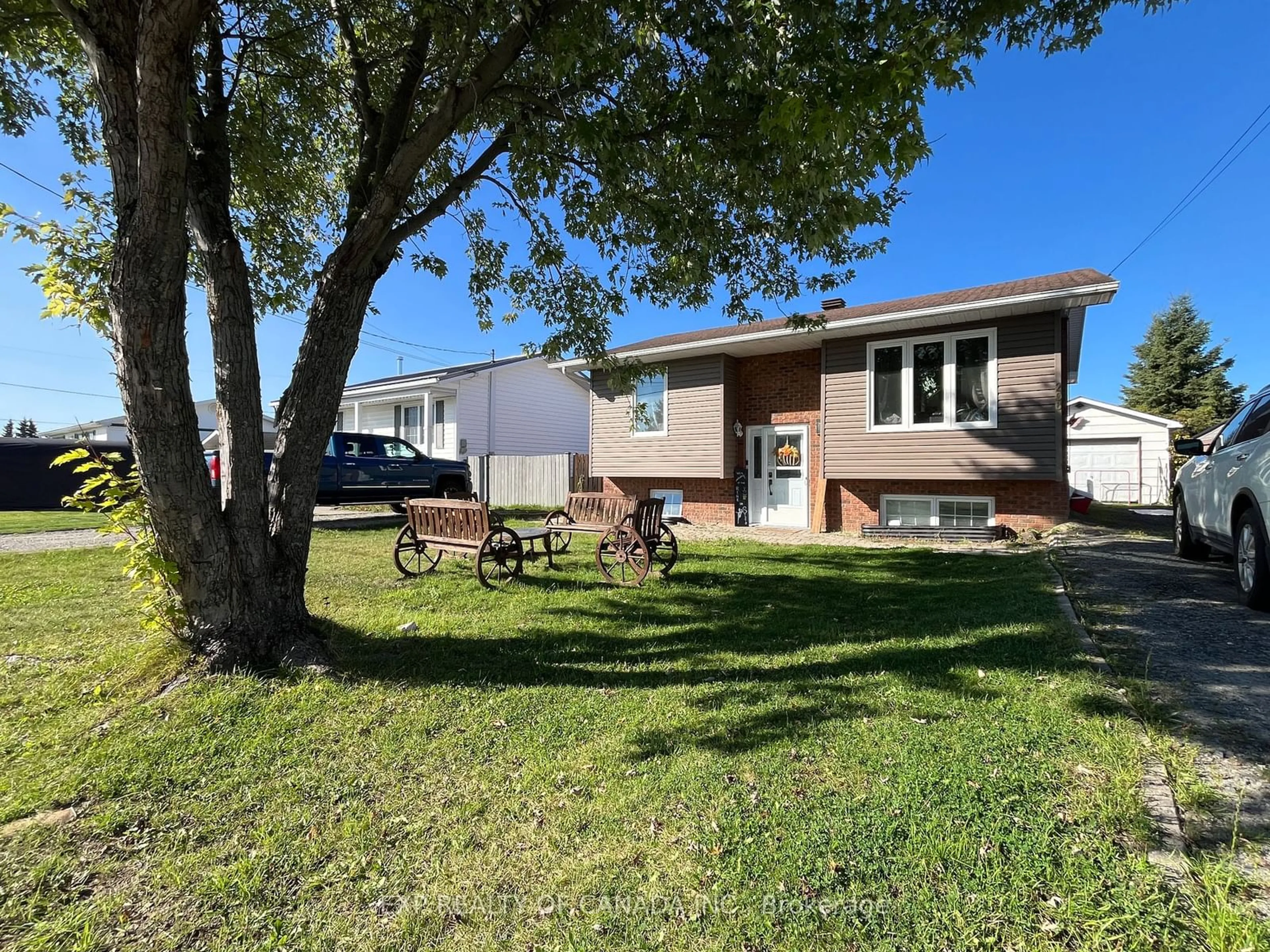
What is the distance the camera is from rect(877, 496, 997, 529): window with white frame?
10.9m

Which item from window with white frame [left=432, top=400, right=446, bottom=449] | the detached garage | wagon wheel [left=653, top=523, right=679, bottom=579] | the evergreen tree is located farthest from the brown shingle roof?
the evergreen tree

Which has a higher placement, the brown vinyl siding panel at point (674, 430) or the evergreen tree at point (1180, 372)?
the evergreen tree at point (1180, 372)

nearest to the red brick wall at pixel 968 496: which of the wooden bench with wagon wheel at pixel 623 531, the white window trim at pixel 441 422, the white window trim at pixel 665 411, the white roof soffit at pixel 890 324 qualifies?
the white roof soffit at pixel 890 324

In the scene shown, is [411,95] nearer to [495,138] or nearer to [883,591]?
[495,138]

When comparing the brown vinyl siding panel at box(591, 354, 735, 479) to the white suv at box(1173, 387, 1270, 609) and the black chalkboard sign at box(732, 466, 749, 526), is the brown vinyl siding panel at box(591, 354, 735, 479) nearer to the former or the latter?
the black chalkboard sign at box(732, 466, 749, 526)

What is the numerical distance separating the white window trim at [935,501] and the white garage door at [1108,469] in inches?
646

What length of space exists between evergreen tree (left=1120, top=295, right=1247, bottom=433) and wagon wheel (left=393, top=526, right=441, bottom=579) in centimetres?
3552

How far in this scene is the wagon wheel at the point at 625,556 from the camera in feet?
22.8

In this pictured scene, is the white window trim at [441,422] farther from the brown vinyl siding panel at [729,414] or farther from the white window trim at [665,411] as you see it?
the brown vinyl siding panel at [729,414]

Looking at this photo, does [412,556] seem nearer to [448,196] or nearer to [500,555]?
[500,555]

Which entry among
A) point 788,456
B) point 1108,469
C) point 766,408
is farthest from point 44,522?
point 1108,469

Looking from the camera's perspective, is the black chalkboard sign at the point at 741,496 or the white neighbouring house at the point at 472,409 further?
the white neighbouring house at the point at 472,409

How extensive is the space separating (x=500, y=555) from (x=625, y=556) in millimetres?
1500

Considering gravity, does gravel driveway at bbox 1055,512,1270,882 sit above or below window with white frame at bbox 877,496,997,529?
below
